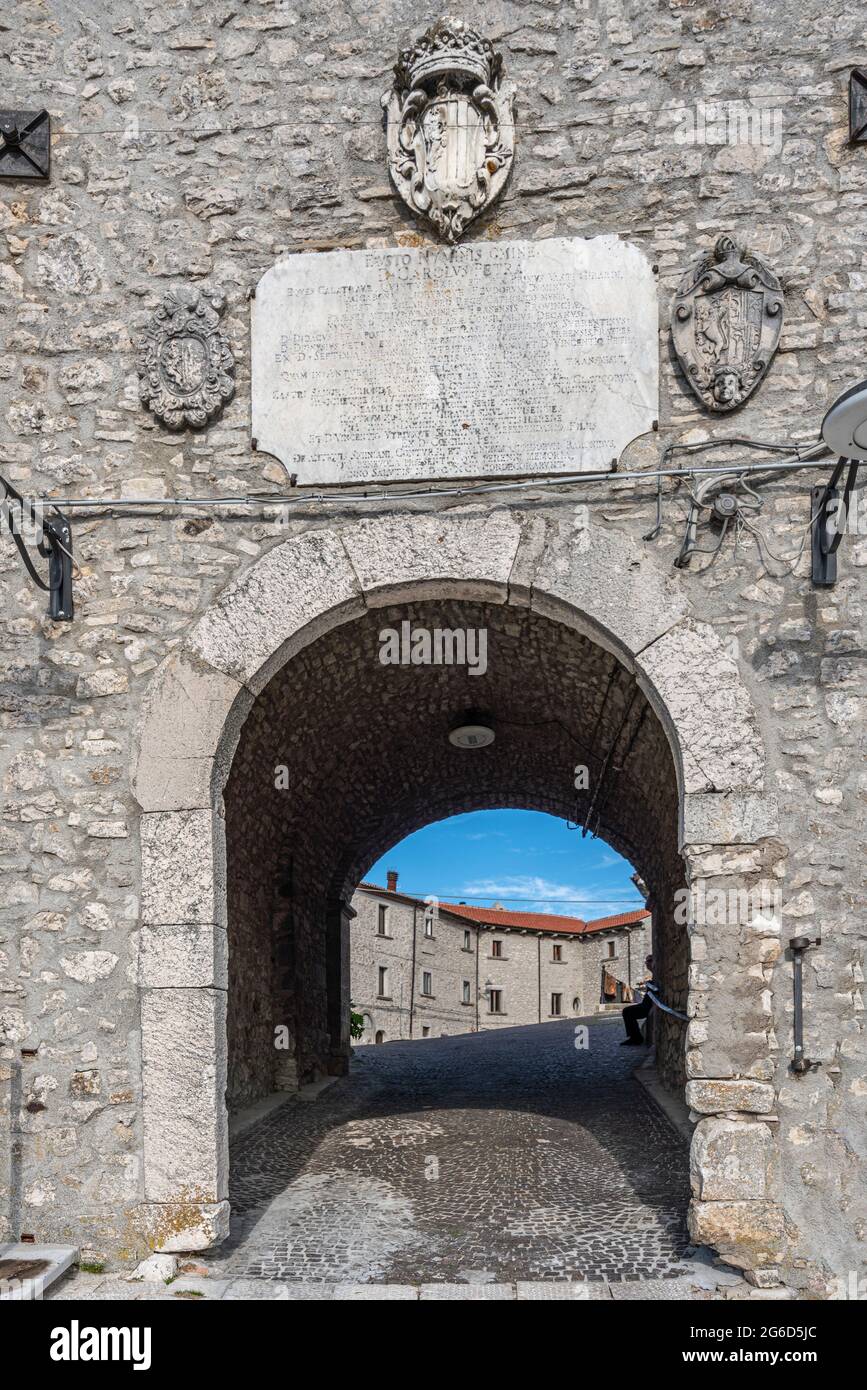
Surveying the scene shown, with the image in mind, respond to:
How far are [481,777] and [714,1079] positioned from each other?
5.14 meters

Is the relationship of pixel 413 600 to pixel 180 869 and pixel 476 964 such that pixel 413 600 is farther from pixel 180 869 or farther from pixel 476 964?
pixel 476 964

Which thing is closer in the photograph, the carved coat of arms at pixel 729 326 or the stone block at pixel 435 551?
the carved coat of arms at pixel 729 326

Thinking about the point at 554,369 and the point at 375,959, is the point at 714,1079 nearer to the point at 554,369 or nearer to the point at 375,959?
the point at 554,369

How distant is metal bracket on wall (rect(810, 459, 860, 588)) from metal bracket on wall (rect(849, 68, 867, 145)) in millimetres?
1435

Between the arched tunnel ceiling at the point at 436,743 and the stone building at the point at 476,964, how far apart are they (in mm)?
17129

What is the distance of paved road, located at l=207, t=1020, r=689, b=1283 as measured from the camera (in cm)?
443

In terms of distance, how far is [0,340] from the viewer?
16.3 feet

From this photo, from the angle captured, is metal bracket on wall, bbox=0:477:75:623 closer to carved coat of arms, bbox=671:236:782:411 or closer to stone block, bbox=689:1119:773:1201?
carved coat of arms, bbox=671:236:782:411

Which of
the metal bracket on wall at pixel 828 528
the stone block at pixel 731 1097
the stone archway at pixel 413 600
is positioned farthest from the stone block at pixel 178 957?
the metal bracket on wall at pixel 828 528

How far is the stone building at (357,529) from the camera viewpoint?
14.3 feet

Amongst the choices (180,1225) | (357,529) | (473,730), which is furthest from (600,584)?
(180,1225)

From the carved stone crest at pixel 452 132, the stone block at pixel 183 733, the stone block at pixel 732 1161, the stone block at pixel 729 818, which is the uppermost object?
the carved stone crest at pixel 452 132

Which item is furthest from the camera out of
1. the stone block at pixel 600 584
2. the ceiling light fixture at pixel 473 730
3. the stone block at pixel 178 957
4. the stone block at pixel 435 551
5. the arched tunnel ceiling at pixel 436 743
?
the ceiling light fixture at pixel 473 730

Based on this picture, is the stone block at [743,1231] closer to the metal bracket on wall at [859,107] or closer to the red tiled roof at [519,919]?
the metal bracket on wall at [859,107]
